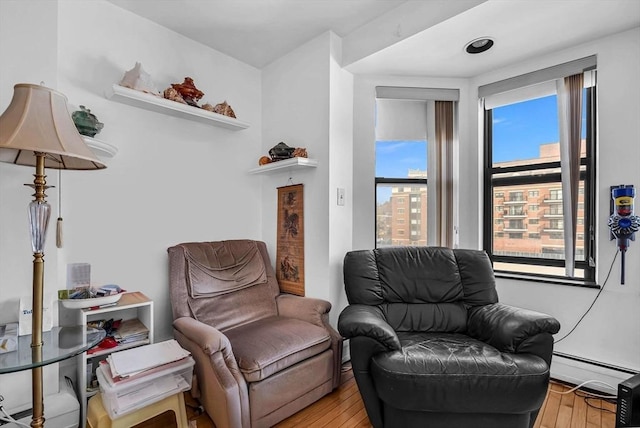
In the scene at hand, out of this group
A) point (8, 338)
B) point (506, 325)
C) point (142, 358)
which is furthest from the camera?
point (506, 325)

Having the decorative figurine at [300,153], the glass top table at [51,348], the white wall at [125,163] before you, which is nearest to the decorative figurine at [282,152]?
the decorative figurine at [300,153]

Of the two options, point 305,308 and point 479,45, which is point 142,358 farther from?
point 479,45

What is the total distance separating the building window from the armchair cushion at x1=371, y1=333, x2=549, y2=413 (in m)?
1.21

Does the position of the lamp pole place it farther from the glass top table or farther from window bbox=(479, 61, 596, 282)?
window bbox=(479, 61, 596, 282)

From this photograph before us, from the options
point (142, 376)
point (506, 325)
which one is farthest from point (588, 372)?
point (142, 376)

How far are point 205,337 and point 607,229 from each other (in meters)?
2.67

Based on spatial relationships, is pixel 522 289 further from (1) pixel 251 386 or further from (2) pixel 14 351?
(2) pixel 14 351

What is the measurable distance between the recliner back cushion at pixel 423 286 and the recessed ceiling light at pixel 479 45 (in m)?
1.53

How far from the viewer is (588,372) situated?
6.88ft

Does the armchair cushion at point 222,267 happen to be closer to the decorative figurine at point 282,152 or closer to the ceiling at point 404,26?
the decorative figurine at point 282,152

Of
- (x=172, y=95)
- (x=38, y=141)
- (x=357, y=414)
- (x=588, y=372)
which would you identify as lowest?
(x=357, y=414)

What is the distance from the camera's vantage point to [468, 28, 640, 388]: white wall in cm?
200

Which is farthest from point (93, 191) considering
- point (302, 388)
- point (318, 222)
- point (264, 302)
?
point (302, 388)

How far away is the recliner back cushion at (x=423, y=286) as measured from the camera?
6.90 feet
